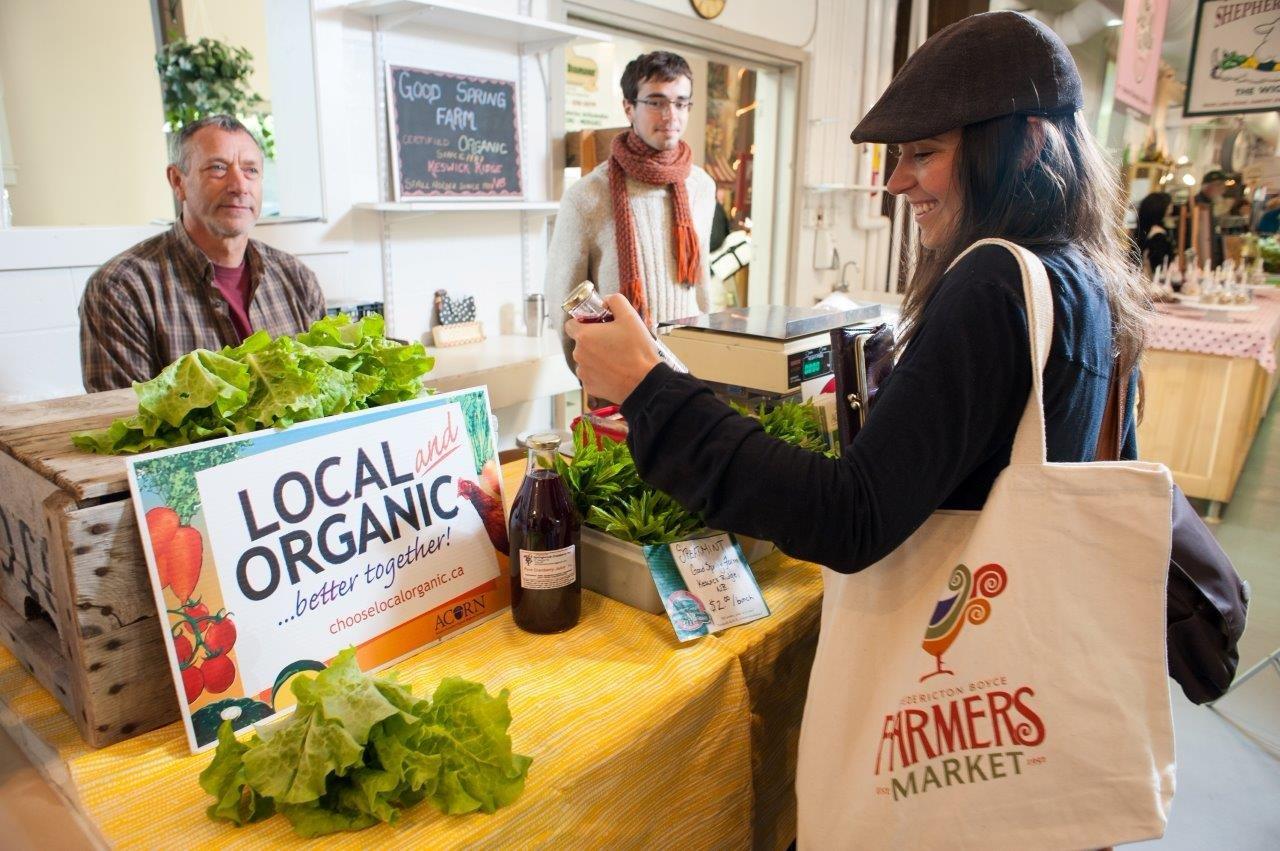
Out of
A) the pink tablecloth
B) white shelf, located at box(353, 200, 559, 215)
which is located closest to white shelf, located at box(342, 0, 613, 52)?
white shelf, located at box(353, 200, 559, 215)

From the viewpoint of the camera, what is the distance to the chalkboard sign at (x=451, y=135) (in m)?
3.20

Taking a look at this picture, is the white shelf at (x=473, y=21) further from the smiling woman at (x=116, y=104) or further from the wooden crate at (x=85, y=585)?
the wooden crate at (x=85, y=585)

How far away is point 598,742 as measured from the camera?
96cm

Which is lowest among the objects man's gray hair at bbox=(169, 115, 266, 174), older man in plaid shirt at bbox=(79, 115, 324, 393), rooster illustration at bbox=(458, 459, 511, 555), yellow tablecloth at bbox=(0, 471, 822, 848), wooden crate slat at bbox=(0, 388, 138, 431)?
yellow tablecloth at bbox=(0, 471, 822, 848)

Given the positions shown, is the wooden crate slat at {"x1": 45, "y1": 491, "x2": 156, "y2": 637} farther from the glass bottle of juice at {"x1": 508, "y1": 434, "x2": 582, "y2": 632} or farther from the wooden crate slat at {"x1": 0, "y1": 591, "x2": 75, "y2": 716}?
the glass bottle of juice at {"x1": 508, "y1": 434, "x2": 582, "y2": 632}

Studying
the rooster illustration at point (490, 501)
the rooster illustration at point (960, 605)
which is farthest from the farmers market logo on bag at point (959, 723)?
the rooster illustration at point (490, 501)

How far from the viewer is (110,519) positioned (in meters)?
0.86

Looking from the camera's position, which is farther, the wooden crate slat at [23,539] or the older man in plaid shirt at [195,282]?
the older man in plaid shirt at [195,282]

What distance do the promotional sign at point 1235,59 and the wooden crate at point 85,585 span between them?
710cm

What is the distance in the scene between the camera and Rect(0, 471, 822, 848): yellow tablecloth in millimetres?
822

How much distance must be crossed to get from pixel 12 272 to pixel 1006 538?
8.78ft

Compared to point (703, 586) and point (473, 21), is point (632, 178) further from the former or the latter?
point (703, 586)

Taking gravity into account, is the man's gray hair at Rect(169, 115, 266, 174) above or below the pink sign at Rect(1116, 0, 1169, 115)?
below

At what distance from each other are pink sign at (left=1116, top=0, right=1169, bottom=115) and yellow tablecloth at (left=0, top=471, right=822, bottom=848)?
4.12 metres
